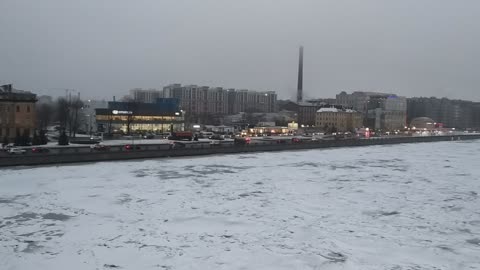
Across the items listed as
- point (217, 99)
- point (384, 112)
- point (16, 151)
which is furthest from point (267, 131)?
point (217, 99)

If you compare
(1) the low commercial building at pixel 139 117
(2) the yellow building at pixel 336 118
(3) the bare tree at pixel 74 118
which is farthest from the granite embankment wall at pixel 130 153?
(2) the yellow building at pixel 336 118

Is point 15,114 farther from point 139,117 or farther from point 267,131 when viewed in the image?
point 267,131

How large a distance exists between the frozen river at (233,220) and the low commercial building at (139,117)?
37998 mm

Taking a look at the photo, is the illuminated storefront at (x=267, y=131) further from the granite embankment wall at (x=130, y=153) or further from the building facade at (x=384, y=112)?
the building facade at (x=384, y=112)

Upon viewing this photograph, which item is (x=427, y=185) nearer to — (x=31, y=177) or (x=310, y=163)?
(x=310, y=163)

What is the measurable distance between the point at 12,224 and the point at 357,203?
14.0m

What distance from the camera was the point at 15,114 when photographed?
4522cm

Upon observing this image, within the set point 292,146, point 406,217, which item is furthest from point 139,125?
point 406,217

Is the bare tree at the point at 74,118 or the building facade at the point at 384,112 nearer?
the bare tree at the point at 74,118

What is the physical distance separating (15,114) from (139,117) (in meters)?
26.3

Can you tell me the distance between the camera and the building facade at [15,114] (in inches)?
1745

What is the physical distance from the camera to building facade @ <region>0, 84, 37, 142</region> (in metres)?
44.3

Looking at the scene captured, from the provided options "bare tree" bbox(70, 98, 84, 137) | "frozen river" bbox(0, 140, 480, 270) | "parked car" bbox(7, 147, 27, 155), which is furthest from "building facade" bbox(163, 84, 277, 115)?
"frozen river" bbox(0, 140, 480, 270)

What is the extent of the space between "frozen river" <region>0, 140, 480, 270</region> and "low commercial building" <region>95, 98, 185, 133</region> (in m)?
38.0
